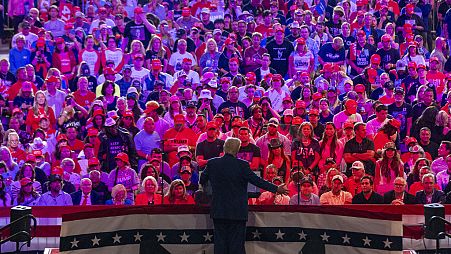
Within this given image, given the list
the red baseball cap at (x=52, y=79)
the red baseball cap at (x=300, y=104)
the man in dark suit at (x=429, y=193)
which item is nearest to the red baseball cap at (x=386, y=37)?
the red baseball cap at (x=300, y=104)

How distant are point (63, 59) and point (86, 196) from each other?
8593mm

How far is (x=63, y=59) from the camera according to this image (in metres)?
31.4

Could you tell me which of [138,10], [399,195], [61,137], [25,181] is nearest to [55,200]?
[25,181]

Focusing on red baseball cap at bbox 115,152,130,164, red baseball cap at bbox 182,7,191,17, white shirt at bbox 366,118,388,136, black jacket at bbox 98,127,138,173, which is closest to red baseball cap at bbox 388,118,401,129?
white shirt at bbox 366,118,388,136

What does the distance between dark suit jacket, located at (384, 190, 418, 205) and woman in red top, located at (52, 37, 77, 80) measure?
1098 cm

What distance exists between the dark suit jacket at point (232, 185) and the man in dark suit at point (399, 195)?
11.1ft

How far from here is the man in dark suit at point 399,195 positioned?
21656mm

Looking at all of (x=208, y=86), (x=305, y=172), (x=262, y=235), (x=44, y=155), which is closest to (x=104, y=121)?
(x=44, y=155)

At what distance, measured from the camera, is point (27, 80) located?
96.8ft

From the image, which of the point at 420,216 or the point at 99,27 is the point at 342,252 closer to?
the point at 420,216

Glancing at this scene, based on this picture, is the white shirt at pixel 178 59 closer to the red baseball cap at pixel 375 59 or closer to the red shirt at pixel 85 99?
the red shirt at pixel 85 99

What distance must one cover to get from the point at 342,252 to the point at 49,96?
10.9 m

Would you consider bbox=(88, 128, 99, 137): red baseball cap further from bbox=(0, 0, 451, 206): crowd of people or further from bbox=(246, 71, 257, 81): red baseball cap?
bbox=(246, 71, 257, 81): red baseball cap

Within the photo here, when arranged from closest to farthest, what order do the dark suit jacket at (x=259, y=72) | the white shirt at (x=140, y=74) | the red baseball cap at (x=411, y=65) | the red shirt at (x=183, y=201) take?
1. the red shirt at (x=183, y=201)
2. the red baseball cap at (x=411, y=65)
3. the white shirt at (x=140, y=74)
4. the dark suit jacket at (x=259, y=72)
